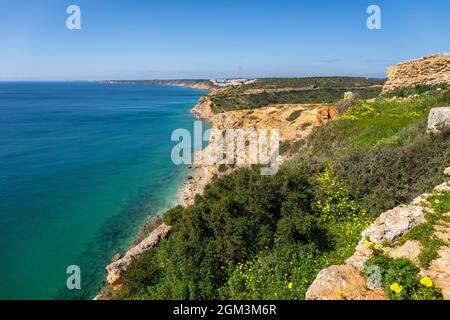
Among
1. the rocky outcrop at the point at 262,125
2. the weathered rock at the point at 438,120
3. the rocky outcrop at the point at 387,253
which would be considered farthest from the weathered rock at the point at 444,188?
the rocky outcrop at the point at 262,125

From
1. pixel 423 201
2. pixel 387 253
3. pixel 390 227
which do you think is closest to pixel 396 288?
pixel 387 253

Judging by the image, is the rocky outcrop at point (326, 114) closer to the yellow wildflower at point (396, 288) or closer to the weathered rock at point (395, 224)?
the weathered rock at point (395, 224)

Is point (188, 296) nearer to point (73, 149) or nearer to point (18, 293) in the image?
point (18, 293)

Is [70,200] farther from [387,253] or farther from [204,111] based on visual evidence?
[204,111]

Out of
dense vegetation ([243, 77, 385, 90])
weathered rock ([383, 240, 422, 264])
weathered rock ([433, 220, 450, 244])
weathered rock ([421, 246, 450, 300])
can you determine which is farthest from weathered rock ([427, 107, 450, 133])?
dense vegetation ([243, 77, 385, 90])

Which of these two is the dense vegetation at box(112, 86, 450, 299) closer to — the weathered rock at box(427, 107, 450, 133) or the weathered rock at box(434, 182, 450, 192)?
the weathered rock at box(427, 107, 450, 133)
